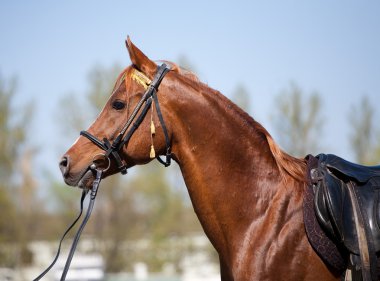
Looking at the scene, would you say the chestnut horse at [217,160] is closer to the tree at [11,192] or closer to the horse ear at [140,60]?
the horse ear at [140,60]

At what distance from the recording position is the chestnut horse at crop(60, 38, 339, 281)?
3.75 m

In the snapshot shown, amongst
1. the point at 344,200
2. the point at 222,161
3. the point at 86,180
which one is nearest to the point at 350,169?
the point at 344,200

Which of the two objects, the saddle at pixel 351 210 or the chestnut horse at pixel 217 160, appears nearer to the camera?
the saddle at pixel 351 210

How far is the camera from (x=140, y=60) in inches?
164

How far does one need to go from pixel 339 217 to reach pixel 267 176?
2.08ft

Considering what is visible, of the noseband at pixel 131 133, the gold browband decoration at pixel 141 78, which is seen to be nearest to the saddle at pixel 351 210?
the noseband at pixel 131 133

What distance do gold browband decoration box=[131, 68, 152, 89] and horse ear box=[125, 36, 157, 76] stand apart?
41mm

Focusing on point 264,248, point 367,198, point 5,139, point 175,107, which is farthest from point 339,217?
point 5,139

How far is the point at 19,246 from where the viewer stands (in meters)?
25.8

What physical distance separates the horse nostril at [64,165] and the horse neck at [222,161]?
2.71 ft

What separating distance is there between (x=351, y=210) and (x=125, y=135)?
1.73 meters

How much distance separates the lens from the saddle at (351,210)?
3.51m

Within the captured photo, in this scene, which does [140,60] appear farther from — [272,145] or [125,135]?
[272,145]

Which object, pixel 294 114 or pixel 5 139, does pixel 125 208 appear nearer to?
pixel 5 139
